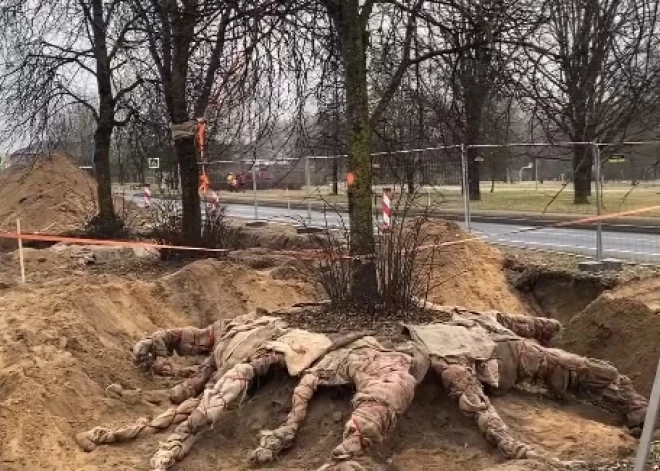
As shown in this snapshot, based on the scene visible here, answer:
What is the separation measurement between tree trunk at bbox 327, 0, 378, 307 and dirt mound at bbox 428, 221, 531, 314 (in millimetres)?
4201

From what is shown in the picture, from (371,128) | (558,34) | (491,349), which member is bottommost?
(491,349)

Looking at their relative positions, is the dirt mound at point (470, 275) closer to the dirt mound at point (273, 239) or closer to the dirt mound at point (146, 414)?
the dirt mound at point (273, 239)

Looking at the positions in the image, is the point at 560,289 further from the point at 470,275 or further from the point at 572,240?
the point at 572,240

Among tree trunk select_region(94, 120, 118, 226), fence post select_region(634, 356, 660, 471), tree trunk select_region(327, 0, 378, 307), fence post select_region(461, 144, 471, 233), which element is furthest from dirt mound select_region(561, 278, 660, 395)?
tree trunk select_region(94, 120, 118, 226)

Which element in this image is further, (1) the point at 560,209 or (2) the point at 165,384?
(1) the point at 560,209

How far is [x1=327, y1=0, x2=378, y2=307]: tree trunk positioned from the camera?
7188 millimetres

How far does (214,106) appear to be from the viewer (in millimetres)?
8398

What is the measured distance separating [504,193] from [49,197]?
13.4m

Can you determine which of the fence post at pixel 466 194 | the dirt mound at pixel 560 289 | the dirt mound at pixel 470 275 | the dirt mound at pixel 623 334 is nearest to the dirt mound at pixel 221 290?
the dirt mound at pixel 470 275

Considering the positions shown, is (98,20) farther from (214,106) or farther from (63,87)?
(214,106)

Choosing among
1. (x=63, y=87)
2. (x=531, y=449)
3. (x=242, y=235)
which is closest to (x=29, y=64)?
(x=63, y=87)

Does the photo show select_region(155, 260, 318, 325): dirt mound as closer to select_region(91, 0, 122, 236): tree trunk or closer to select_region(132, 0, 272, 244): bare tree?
select_region(132, 0, 272, 244): bare tree

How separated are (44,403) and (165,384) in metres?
1.51

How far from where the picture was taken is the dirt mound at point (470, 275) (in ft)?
38.8
